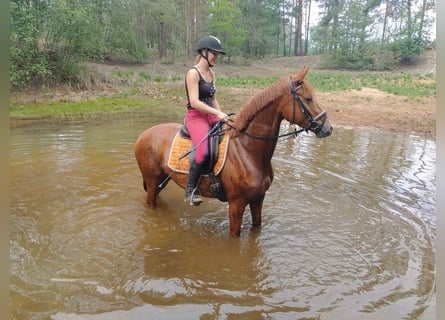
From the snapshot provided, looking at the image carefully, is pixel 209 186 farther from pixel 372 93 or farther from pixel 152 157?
pixel 372 93

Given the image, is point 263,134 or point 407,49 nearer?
point 263,134

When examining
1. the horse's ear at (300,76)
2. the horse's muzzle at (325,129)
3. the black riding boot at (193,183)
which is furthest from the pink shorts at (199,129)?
the horse's muzzle at (325,129)

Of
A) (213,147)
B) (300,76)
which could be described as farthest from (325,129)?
(213,147)

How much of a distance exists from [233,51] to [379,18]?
1881 centimetres

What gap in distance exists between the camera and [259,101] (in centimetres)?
464

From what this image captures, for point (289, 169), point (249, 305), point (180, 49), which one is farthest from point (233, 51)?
point (249, 305)

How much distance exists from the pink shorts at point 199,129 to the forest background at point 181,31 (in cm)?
504

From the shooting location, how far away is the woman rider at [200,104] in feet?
15.5

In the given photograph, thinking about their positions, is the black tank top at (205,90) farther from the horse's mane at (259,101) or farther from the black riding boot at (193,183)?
the black riding boot at (193,183)

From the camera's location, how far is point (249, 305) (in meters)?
3.85

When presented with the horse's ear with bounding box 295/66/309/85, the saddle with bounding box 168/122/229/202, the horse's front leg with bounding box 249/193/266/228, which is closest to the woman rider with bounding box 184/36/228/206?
the saddle with bounding box 168/122/229/202

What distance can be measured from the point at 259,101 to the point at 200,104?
77 centimetres

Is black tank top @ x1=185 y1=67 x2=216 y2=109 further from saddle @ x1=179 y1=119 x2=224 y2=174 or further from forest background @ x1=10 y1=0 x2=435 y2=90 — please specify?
forest background @ x1=10 y1=0 x2=435 y2=90

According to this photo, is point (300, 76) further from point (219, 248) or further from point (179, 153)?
point (219, 248)
